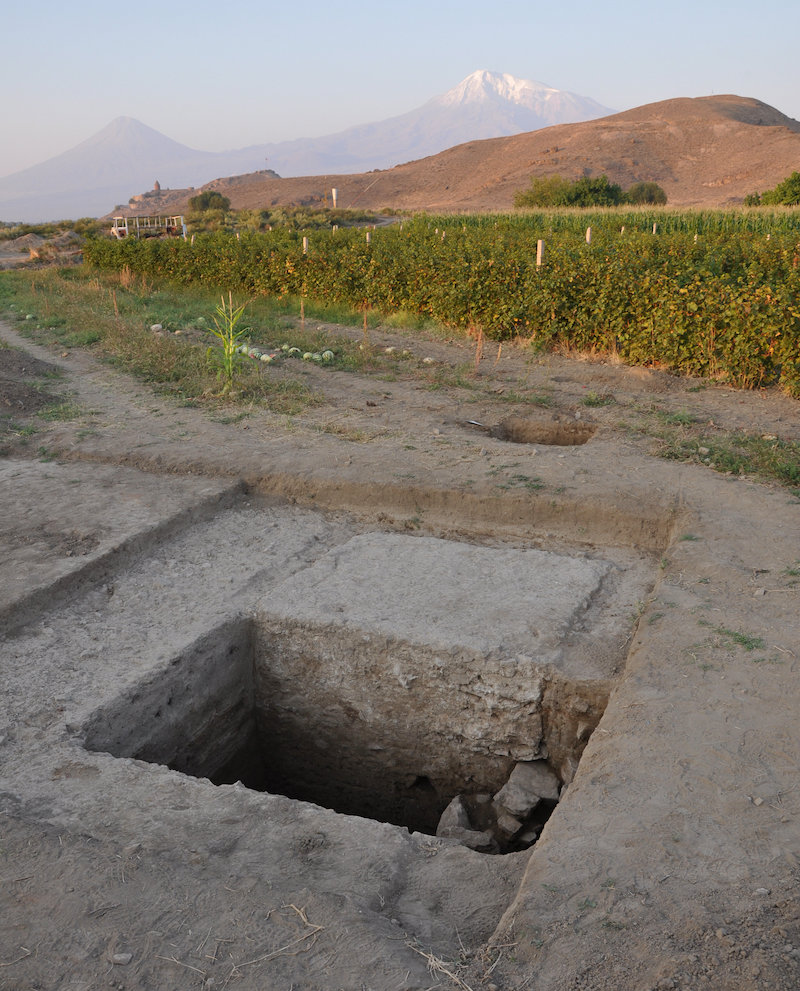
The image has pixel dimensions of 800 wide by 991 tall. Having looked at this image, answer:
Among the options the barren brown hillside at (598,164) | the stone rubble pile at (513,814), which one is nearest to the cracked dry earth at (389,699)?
the stone rubble pile at (513,814)

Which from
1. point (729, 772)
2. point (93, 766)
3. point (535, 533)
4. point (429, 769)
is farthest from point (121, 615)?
point (729, 772)

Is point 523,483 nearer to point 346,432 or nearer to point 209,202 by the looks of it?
point 346,432

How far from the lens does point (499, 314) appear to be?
35.5 ft

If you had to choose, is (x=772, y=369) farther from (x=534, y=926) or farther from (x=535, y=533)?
(x=534, y=926)

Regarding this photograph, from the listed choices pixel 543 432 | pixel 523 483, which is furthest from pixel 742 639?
pixel 543 432

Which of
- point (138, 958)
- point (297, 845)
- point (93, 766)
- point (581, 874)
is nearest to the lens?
point (138, 958)

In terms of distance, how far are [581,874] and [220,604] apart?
2478 mm

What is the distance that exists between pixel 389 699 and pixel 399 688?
10 centimetres

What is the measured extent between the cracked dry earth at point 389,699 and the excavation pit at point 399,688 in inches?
0.6

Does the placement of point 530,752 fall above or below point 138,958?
below

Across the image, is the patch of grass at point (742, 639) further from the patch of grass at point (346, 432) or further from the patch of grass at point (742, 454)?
the patch of grass at point (346, 432)

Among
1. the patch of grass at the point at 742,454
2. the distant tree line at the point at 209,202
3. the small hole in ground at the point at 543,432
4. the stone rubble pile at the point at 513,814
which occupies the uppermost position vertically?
the distant tree line at the point at 209,202

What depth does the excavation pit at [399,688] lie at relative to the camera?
370 centimetres

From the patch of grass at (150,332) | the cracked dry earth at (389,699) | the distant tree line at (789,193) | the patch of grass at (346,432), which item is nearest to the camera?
the cracked dry earth at (389,699)
